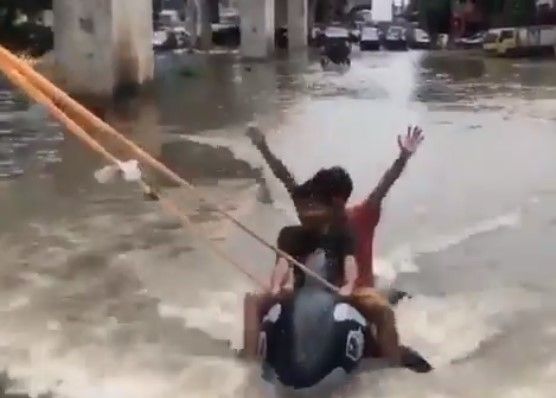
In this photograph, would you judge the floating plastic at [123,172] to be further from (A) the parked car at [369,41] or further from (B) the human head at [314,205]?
(A) the parked car at [369,41]

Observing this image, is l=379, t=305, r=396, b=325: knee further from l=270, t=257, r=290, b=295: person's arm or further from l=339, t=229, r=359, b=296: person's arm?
l=270, t=257, r=290, b=295: person's arm

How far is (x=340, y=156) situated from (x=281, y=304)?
10267 mm

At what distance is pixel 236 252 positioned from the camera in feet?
35.5

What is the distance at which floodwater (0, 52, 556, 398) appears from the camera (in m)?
7.65

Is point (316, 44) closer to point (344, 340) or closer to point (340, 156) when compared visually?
point (340, 156)

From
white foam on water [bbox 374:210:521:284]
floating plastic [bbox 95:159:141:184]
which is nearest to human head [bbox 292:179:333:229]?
floating plastic [bbox 95:159:141:184]

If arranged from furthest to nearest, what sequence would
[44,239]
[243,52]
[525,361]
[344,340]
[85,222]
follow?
1. [243,52]
2. [85,222]
3. [44,239]
4. [525,361]
5. [344,340]

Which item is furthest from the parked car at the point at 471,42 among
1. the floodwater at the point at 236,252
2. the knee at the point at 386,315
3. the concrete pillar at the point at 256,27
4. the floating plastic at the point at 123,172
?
the floating plastic at the point at 123,172

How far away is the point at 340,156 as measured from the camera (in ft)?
55.1

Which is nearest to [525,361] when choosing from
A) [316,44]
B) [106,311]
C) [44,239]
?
[106,311]

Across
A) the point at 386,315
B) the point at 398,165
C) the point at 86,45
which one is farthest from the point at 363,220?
the point at 86,45

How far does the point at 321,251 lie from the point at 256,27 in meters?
42.2

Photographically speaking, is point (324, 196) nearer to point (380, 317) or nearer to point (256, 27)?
point (380, 317)

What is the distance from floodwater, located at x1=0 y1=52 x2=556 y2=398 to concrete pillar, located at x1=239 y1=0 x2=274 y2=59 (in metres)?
25.3
